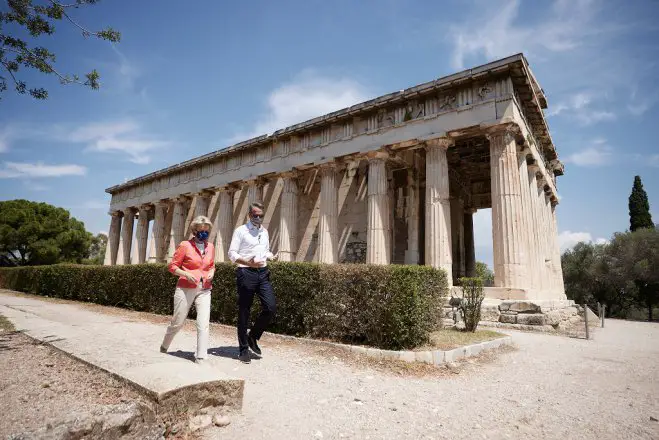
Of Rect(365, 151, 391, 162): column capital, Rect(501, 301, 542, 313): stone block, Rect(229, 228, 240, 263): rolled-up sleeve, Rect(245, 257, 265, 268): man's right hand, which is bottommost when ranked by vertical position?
Rect(501, 301, 542, 313): stone block

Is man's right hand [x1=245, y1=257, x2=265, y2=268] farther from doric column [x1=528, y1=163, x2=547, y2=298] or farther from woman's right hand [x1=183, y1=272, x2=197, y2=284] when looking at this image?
doric column [x1=528, y1=163, x2=547, y2=298]

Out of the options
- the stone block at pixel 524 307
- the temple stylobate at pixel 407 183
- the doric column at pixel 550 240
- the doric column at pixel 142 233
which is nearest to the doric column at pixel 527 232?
the temple stylobate at pixel 407 183

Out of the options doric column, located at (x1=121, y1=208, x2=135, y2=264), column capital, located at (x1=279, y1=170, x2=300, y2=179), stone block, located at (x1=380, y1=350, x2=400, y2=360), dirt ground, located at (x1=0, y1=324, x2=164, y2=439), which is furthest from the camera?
doric column, located at (x1=121, y1=208, x2=135, y2=264)

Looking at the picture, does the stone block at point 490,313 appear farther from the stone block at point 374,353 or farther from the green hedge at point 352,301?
the stone block at point 374,353

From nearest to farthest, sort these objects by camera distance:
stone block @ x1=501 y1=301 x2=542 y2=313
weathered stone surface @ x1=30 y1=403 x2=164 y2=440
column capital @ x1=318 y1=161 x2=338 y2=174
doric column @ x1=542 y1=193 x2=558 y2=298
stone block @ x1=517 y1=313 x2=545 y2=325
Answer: weathered stone surface @ x1=30 y1=403 x2=164 y2=440 < stone block @ x1=517 y1=313 x2=545 y2=325 < stone block @ x1=501 y1=301 x2=542 y2=313 < column capital @ x1=318 y1=161 x2=338 y2=174 < doric column @ x1=542 y1=193 x2=558 y2=298

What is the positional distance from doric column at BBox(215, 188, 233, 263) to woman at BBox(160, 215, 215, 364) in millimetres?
16624

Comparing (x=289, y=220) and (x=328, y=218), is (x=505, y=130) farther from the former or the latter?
(x=289, y=220)

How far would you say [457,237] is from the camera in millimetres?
21812

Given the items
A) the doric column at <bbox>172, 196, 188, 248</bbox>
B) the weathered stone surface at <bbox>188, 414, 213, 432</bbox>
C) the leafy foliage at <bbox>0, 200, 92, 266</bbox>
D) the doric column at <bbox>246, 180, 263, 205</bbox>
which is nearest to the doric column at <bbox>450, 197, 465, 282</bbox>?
the doric column at <bbox>246, 180, 263, 205</bbox>

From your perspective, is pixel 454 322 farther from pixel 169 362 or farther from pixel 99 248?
pixel 99 248

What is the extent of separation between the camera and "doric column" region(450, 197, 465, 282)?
21.6m

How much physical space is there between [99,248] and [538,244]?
200ft

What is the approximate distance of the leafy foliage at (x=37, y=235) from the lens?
3503 cm

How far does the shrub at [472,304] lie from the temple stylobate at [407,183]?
3142 mm
